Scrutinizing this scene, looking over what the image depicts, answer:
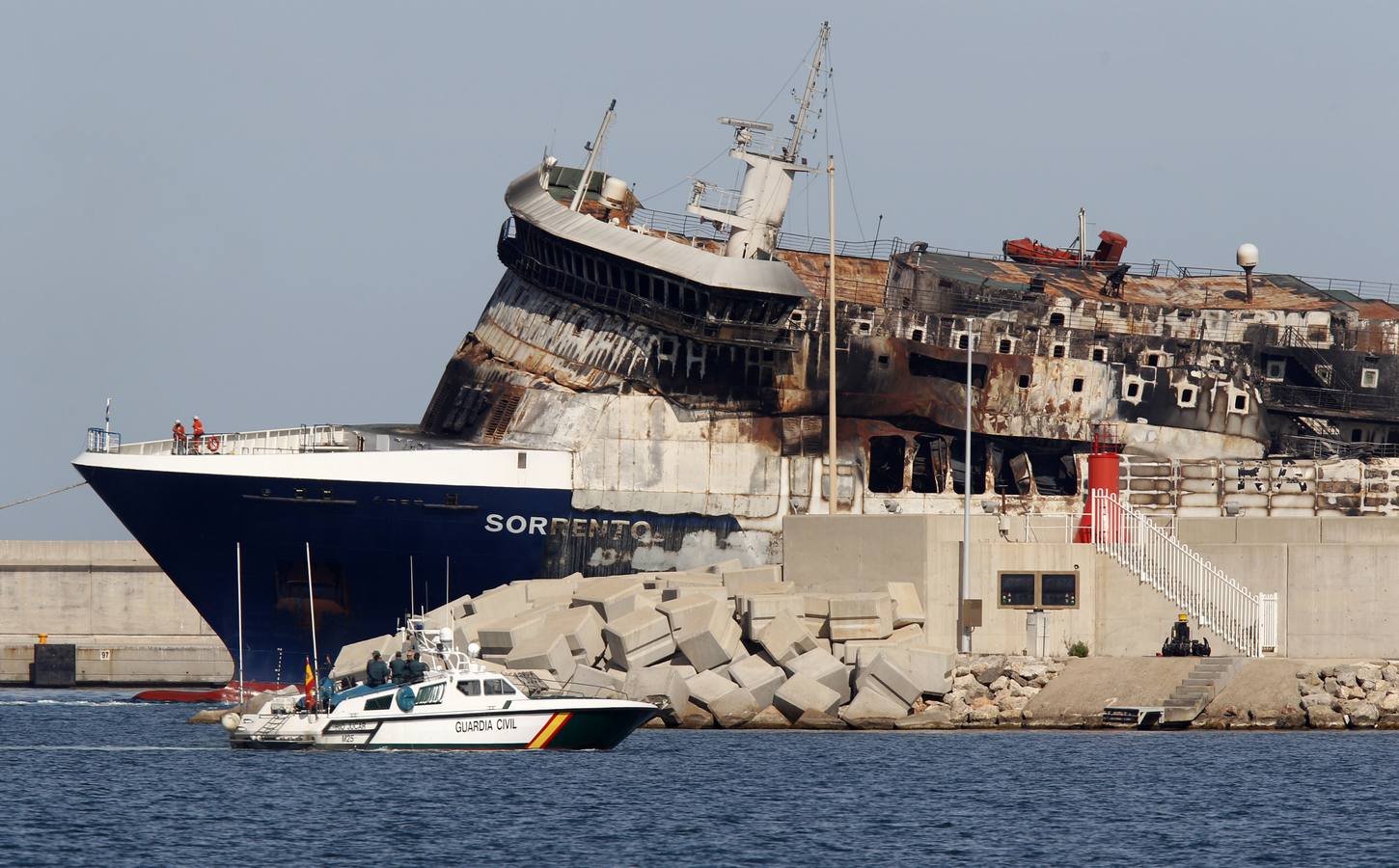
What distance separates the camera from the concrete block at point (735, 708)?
1861 inches

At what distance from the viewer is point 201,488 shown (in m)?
Result: 53.9

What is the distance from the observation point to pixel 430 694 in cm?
4172

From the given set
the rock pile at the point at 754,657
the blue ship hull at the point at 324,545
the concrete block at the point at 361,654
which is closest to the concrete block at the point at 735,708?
the rock pile at the point at 754,657

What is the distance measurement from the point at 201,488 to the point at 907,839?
85.0 feet

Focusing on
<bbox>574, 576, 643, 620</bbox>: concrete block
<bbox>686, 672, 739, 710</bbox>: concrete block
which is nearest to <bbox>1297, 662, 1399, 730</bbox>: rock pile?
<bbox>686, 672, 739, 710</bbox>: concrete block

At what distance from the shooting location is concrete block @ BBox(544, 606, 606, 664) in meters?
48.0

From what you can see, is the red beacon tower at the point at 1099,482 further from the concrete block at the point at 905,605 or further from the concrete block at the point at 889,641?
the concrete block at the point at 889,641

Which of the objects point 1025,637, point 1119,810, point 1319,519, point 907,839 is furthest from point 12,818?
point 1319,519

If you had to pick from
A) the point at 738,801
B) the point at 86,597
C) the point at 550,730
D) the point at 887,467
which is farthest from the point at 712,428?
the point at 86,597

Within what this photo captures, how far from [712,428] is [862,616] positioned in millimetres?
10119

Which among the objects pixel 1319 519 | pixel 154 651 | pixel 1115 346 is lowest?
pixel 154 651

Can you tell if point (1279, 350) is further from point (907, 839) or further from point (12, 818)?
point (12, 818)

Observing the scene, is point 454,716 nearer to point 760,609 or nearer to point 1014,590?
point 760,609

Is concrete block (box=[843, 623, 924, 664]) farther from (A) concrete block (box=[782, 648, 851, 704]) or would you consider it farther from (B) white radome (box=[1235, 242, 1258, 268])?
(B) white radome (box=[1235, 242, 1258, 268])
